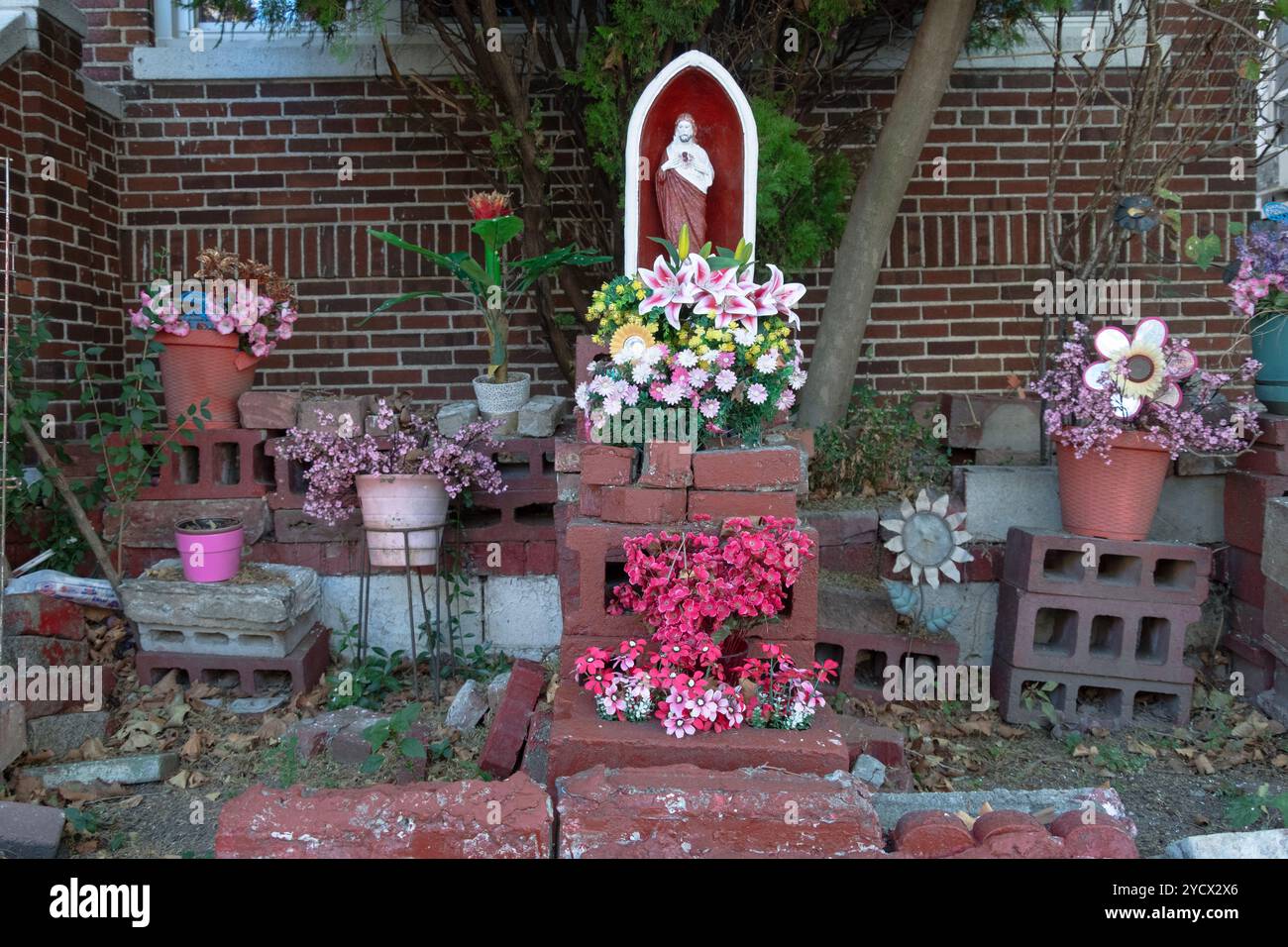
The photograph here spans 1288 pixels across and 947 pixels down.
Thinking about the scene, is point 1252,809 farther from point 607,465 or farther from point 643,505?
point 607,465

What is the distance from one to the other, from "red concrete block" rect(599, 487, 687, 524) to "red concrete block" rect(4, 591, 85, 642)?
2.38 metres

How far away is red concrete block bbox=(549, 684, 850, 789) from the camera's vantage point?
2.74 m

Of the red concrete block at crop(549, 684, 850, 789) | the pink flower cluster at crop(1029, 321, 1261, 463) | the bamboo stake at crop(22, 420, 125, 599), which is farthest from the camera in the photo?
the bamboo stake at crop(22, 420, 125, 599)

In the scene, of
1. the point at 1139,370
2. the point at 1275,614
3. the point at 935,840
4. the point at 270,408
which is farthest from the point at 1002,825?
the point at 270,408

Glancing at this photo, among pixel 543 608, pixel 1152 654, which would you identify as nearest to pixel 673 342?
pixel 543 608

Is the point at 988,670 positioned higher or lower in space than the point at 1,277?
lower

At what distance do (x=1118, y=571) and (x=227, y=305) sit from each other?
160 inches

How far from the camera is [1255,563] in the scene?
432 centimetres

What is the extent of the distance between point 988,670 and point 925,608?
363 mm

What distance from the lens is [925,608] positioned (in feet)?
14.5

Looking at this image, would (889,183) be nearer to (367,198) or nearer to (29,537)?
(367,198)

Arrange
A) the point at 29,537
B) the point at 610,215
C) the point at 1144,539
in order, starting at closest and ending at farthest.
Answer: the point at 1144,539 → the point at 29,537 → the point at 610,215

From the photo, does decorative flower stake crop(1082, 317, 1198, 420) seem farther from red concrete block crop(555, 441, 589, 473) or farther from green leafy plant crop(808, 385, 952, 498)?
red concrete block crop(555, 441, 589, 473)

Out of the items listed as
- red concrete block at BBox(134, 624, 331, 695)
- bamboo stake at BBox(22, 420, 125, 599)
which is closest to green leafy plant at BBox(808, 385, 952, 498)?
red concrete block at BBox(134, 624, 331, 695)
